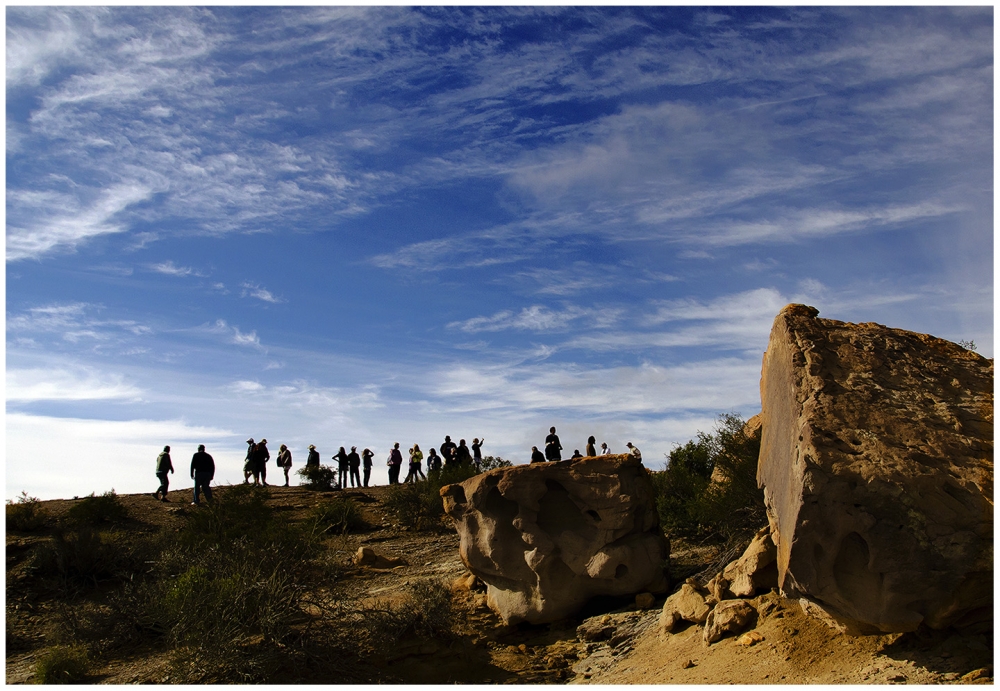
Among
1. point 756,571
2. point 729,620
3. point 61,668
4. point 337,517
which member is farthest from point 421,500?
point 729,620

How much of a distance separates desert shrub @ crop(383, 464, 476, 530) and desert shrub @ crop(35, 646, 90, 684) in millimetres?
9558

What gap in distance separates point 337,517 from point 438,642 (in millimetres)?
8695

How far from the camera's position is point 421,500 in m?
20.9

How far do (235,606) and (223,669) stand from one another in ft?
3.37

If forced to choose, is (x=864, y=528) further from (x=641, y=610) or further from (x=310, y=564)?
(x=310, y=564)

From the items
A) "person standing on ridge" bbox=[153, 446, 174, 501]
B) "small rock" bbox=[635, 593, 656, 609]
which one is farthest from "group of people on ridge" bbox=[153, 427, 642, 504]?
"small rock" bbox=[635, 593, 656, 609]

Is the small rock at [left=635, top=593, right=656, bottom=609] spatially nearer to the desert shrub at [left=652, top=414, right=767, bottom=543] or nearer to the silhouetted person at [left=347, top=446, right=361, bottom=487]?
the desert shrub at [left=652, top=414, right=767, bottom=543]

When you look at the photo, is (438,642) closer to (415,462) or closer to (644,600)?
(644,600)

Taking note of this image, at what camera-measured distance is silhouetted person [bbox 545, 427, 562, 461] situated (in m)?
20.5

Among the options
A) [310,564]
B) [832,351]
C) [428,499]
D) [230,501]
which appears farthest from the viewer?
[428,499]

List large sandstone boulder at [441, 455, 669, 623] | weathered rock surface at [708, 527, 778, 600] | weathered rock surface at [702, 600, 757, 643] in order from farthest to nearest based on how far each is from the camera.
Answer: large sandstone boulder at [441, 455, 669, 623]
weathered rock surface at [708, 527, 778, 600]
weathered rock surface at [702, 600, 757, 643]

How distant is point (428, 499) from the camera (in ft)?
68.1

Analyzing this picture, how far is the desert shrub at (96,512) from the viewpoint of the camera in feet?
62.6

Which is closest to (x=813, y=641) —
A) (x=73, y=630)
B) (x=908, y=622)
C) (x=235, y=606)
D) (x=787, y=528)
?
(x=908, y=622)
